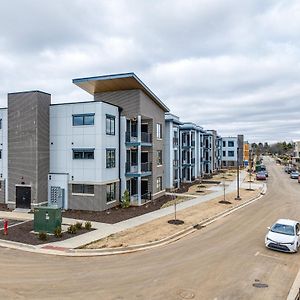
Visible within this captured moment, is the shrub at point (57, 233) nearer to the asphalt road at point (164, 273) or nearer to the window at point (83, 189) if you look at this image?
the asphalt road at point (164, 273)

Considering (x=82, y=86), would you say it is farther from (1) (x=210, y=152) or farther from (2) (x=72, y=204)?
(1) (x=210, y=152)

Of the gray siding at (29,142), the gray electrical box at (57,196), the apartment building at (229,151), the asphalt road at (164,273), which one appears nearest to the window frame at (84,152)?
the gray siding at (29,142)

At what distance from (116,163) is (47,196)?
7.01 m

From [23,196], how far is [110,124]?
10178mm

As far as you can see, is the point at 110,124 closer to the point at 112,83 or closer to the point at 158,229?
the point at 112,83

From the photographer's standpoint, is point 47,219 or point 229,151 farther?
point 229,151

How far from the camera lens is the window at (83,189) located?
29.4 metres

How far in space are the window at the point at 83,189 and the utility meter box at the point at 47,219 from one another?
7971 millimetres

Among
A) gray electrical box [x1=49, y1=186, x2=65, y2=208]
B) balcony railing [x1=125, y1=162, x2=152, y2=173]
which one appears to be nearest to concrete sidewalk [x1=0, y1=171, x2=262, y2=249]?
gray electrical box [x1=49, y1=186, x2=65, y2=208]

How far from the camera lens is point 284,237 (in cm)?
1772

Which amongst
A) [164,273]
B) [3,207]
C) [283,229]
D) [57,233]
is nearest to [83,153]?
[3,207]

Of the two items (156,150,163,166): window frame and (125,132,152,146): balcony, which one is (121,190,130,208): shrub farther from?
(156,150,163,166): window frame

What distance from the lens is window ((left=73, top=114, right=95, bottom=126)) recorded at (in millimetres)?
29500

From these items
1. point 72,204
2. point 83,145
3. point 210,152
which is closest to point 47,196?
point 72,204
